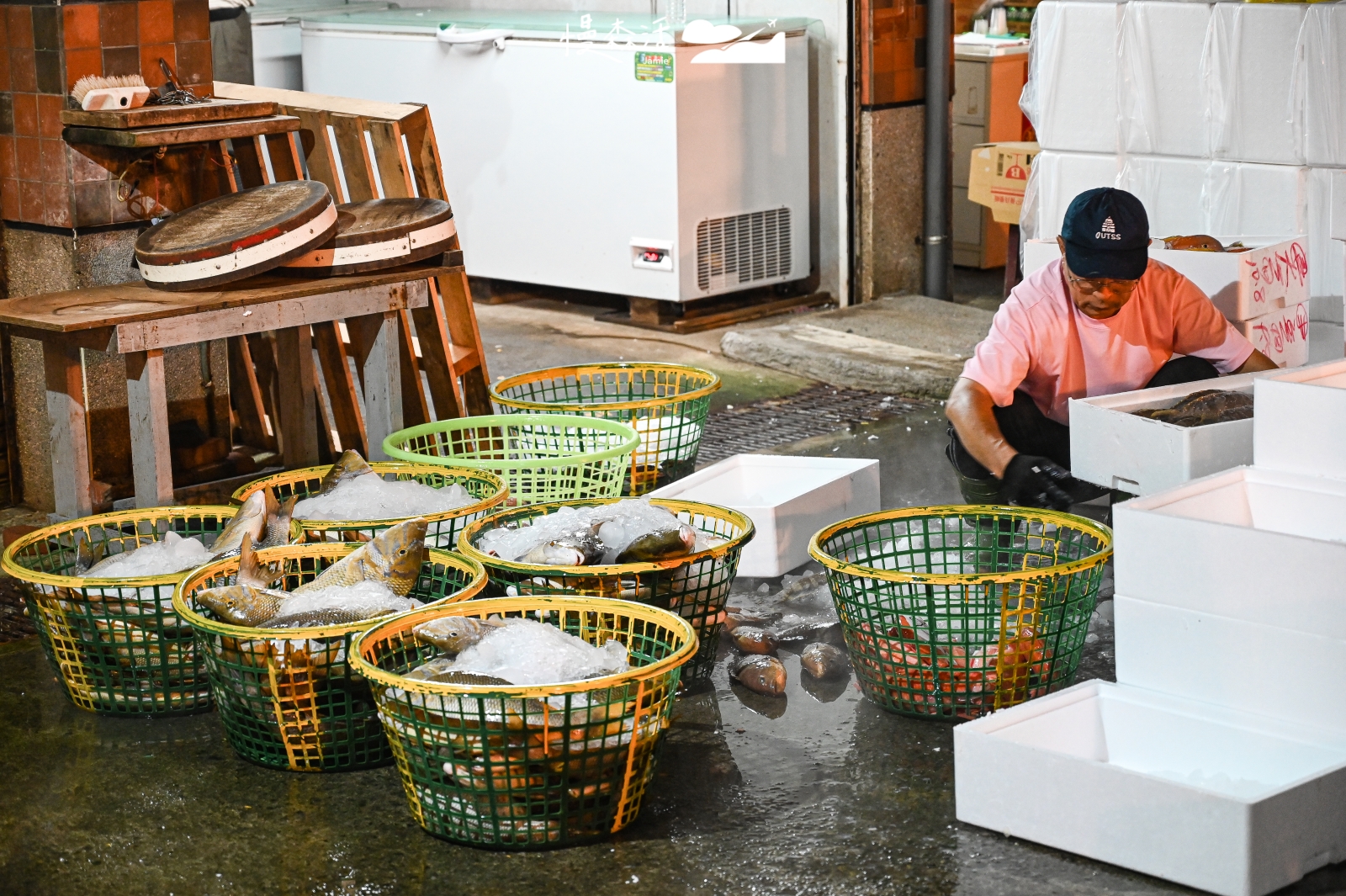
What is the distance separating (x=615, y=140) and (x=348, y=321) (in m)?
3.09

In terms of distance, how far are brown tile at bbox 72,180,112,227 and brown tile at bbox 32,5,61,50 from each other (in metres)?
0.43

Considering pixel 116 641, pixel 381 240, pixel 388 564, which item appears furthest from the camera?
pixel 381 240

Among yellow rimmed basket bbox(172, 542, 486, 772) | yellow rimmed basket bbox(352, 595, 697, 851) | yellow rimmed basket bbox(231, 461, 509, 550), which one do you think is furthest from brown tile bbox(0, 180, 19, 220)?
yellow rimmed basket bbox(352, 595, 697, 851)

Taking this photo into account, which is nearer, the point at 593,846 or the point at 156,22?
the point at 593,846

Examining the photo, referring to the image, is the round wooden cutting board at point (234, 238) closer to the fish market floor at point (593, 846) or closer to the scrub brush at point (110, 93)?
the scrub brush at point (110, 93)

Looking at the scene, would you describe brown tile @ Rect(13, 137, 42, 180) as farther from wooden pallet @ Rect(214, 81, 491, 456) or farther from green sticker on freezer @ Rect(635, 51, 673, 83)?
green sticker on freezer @ Rect(635, 51, 673, 83)

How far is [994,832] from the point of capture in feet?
10.6

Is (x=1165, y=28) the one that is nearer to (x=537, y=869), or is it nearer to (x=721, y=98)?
(x=721, y=98)

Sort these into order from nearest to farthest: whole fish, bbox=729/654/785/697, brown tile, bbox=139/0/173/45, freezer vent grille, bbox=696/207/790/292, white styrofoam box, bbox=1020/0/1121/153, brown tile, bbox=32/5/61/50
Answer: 1. whole fish, bbox=729/654/785/697
2. brown tile, bbox=32/5/61/50
3. brown tile, bbox=139/0/173/45
4. white styrofoam box, bbox=1020/0/1121/153
5. freezer vent grille, bbox=696/207/790/292

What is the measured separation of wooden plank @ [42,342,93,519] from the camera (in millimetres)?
4637

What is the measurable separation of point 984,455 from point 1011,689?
1.08 meters

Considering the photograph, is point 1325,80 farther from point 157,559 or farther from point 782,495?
point 157,559

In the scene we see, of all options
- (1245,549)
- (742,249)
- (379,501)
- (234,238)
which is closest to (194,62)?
(234,238)

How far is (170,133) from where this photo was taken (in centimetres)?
512
